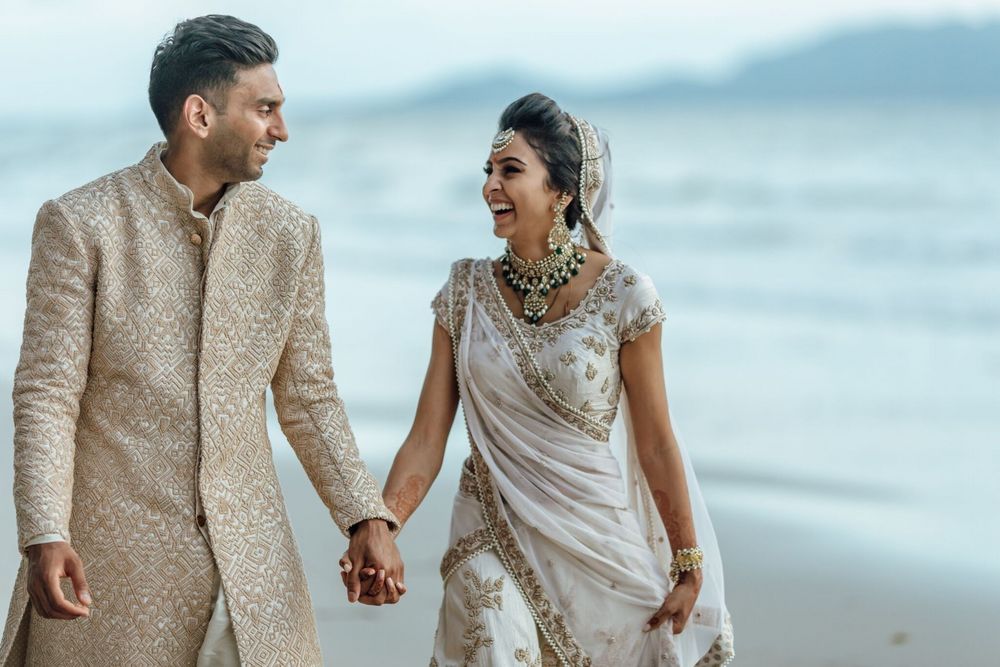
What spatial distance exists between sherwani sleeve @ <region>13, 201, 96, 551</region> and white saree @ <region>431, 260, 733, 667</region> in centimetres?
106

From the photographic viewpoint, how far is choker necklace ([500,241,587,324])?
363 centimetres

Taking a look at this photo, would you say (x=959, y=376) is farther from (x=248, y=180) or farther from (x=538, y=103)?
(x=248, y=180)

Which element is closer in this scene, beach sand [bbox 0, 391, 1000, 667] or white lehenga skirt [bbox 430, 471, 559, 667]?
white lehenga skirt [bbox 430, 471, 559, 667]

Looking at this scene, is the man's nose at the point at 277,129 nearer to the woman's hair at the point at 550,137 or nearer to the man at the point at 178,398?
the man at the point at 178,398

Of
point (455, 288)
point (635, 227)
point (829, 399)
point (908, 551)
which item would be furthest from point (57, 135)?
point (455, 288)

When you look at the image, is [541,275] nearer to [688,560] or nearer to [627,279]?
[627,279]

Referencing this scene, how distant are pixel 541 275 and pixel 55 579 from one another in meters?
1.44

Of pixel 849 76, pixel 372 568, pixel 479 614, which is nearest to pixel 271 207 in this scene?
pixel 372 568

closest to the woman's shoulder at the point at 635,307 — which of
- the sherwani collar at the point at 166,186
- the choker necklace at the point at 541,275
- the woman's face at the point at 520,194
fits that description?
the choker necklace at the point at 541,275

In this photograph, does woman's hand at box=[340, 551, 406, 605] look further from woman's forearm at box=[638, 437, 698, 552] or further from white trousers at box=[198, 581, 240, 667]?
woman's forearm at box=[638, 437, 698, 552]

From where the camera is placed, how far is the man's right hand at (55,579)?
100.0 inches

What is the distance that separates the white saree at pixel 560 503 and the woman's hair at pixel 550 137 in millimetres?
253

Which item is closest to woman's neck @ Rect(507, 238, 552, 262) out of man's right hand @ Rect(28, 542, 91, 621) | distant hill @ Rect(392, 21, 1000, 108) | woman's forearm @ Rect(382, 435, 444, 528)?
woman's forearm @ Rect(382, 435, 444, 528)

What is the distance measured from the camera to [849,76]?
23.6m
